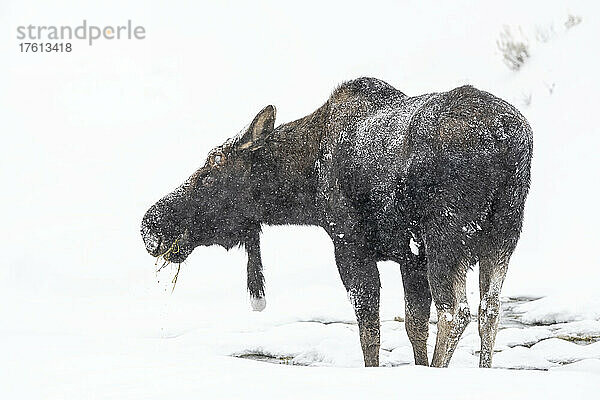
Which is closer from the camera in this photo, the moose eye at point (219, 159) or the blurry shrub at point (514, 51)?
the moose eye at point (219, 159)

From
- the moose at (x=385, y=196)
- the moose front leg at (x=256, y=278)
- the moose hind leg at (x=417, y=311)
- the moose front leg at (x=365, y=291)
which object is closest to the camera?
the moose at (x=385, y=196)

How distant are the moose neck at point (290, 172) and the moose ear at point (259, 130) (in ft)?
0.21

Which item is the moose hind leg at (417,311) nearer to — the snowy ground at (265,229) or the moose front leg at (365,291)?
the moose front leg at (365,291)

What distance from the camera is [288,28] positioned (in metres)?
19.2

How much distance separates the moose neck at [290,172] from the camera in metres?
5.58

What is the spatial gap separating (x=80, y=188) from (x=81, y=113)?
3409 mm

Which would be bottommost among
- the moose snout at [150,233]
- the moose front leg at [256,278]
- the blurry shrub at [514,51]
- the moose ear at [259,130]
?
the moose front leg at [256,278]

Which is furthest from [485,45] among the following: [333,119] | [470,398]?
[470,398]

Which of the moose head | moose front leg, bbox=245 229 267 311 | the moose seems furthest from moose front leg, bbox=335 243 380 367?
moose front leg, bbox=245 229 267 311

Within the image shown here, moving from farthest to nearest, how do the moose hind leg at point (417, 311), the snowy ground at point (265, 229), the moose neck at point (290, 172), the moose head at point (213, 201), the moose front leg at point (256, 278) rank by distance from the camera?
the moose front leg at point (256, 278) → the moose head at point (213, 201) → the moose neck at point (290, 172) → the moose hind leg at point (417, 311) → the snowy ground at point (265, 229)

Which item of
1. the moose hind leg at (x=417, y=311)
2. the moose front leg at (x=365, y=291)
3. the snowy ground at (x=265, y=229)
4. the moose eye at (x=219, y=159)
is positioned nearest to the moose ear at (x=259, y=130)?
the moose eye at (x=219, y=159)

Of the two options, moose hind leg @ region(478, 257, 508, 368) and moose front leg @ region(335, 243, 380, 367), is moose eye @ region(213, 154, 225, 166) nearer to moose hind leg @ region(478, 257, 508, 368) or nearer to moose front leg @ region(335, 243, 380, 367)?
moose front leg @ region(335, 243, 380, 367)

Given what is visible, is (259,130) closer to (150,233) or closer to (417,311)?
(150,233)

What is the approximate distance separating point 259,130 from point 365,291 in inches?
58.8
